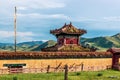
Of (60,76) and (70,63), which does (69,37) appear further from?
(60,76)

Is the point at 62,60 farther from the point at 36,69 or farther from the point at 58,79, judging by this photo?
the point at 58,79

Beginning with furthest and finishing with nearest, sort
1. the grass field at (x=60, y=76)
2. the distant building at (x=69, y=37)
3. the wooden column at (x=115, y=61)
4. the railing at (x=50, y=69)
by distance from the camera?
the distant building at (x=69, y=37) → the wooden column at (x=115, y=61) → the railing at (x=50, y=69) → the grass field at (x=60, y=76)

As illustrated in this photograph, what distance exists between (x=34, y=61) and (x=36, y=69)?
1165 mm

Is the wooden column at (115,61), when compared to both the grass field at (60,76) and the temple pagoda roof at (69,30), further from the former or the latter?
the temple pagoda roof at (69,30)

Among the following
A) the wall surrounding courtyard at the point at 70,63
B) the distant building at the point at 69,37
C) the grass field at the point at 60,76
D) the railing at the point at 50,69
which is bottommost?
the grass field at the point at 60,76

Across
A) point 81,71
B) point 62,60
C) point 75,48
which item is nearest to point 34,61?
point 62,60

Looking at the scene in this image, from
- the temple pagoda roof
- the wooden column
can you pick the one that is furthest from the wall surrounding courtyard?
the temple pagoda roof

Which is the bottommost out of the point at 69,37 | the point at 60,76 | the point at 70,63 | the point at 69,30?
the point at 60,76

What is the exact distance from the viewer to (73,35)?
57.2 metres

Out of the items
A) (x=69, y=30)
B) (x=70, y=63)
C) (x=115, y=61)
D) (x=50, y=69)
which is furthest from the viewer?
(x=69, y=30)

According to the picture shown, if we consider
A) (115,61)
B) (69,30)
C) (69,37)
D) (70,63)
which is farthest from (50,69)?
(69,30)

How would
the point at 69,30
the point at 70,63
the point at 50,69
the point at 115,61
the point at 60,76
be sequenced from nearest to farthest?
the point at 60,76
the point at 50,69
the point at 70,63
the point at 115,61
the point at 69,30

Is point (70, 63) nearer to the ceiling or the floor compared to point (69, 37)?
nearer to the floor

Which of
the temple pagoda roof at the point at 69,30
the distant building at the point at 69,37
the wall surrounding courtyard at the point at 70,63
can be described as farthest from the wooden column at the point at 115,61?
the temple pagoda roof at the point at 69,30
